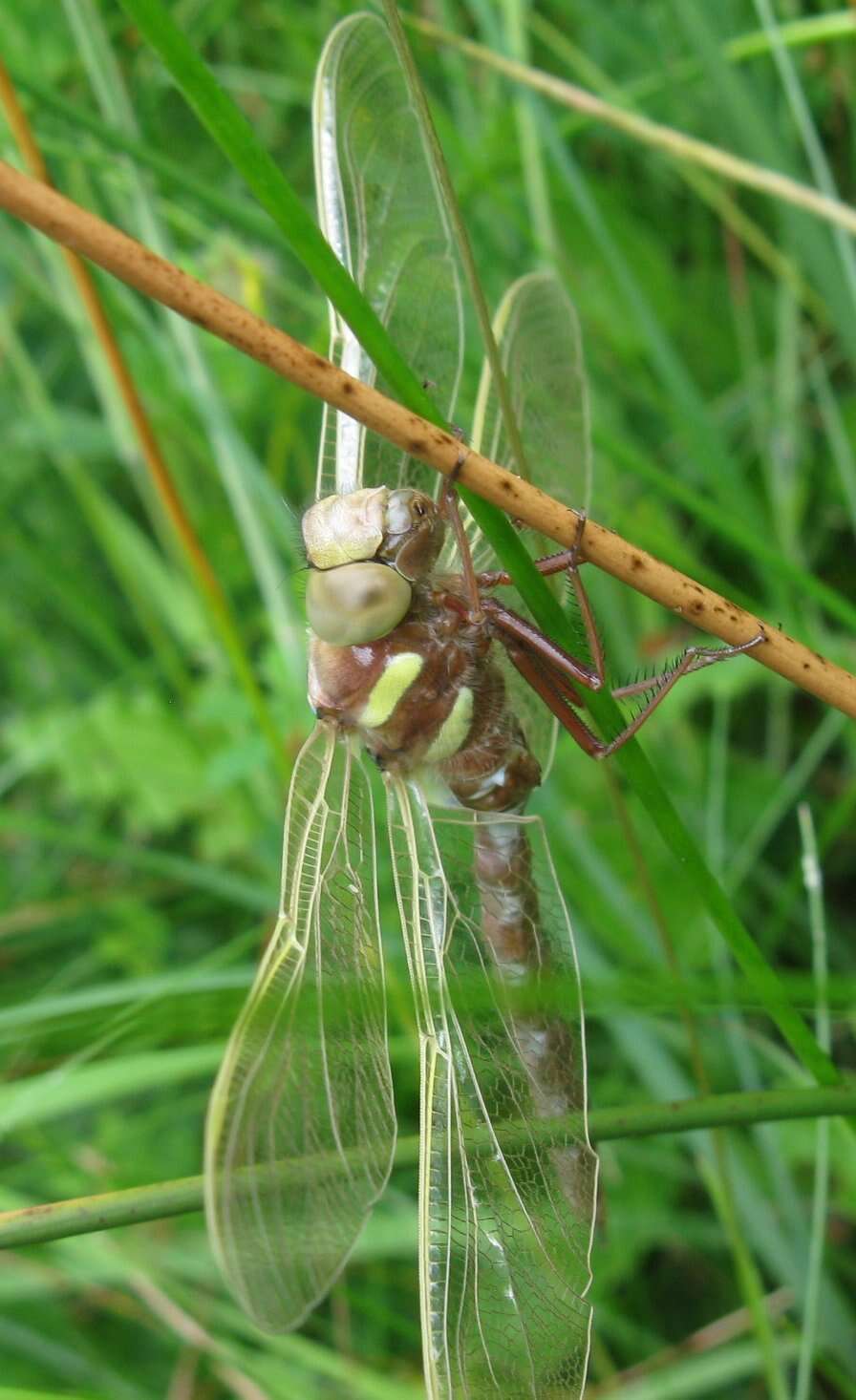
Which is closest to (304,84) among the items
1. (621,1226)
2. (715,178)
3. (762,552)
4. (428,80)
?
(428,80)

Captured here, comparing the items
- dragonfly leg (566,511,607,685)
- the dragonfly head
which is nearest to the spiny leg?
dragonfly leg (566,511,607,685)

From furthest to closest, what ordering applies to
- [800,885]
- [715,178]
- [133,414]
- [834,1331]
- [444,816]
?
[715,178] < [800,885] < [133,414] < [834,1331] < [444,816]

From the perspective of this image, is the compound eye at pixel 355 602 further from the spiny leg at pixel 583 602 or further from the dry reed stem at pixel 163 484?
the dry reed stem at pixel 163 484

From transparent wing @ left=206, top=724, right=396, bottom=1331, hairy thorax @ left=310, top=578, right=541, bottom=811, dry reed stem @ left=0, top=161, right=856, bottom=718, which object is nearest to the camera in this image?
dry reed stem @ left=0, top=161, right=856, bottom=718

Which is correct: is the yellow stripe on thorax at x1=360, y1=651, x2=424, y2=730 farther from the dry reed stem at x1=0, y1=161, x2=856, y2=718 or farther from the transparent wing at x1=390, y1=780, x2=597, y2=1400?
the dry reed stem at x1=0, y1=161, x2=856, y2=718

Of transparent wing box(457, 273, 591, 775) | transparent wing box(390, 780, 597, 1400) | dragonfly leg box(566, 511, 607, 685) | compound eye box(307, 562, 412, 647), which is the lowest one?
transparent wing box(390, 780, 597, 1400)

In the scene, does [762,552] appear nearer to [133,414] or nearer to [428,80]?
[133,414]

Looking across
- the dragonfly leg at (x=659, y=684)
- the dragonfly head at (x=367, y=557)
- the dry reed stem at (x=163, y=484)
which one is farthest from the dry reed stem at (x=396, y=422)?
the dry reed stem at (x=163, y=484)
